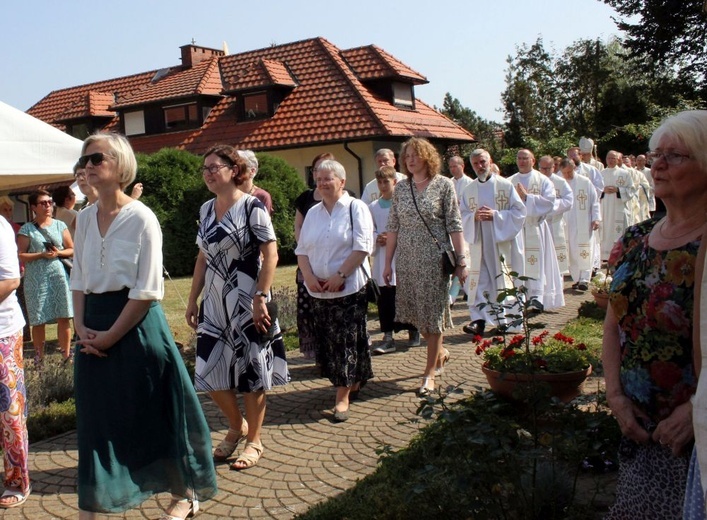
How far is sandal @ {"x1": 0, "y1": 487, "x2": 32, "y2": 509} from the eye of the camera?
4.71m

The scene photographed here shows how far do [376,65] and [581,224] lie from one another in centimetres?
1813

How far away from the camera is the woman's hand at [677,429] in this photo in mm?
2730

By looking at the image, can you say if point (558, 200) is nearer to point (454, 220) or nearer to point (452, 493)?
point (454, 220)

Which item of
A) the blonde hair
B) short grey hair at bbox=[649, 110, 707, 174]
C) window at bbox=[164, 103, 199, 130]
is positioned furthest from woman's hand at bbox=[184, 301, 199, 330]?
window at bbox=[164, 103, 199, 130]

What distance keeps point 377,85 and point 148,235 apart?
89.5 feet

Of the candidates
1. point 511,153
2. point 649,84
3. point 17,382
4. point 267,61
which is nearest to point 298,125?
point 267,61

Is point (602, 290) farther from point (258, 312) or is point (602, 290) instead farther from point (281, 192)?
point (281, 192)

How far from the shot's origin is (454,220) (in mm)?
6879

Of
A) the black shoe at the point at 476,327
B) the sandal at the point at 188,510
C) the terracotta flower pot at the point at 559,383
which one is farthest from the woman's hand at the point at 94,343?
the black shoe at the point at 476,327

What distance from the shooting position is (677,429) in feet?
9.03

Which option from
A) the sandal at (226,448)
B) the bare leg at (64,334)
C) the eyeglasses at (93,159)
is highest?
the eyeglasses at (93,159)

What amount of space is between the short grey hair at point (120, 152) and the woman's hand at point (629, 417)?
2.72 m

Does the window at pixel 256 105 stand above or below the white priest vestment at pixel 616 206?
above

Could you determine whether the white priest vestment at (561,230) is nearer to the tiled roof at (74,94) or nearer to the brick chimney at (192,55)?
the brick chimney at (192,55)
